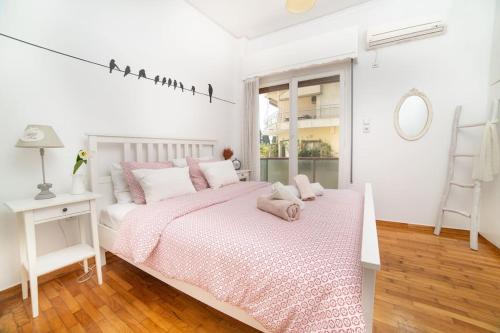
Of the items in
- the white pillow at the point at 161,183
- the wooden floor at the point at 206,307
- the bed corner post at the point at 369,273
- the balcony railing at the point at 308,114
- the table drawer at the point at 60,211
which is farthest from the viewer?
the balcony railing at the point at 308,114

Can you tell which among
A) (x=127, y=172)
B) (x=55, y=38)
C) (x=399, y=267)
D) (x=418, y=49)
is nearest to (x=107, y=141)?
(x=127, y=172)

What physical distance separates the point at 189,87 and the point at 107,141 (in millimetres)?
1361

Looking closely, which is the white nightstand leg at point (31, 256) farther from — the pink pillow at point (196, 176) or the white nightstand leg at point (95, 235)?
the pink pillow at point (196, 176)

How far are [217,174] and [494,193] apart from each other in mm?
2906

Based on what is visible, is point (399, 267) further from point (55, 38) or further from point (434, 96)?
point (55, 38)

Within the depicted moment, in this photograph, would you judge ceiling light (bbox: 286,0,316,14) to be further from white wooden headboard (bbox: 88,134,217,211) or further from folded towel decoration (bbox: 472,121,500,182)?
folded towel decoration (bbox: 472,121,500,182)

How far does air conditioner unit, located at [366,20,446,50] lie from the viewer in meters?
2.46

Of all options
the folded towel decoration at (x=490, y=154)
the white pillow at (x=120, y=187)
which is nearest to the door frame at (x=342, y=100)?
the folded towel decoration at (x=490, y=154)

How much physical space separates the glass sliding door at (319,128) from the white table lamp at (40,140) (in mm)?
2968

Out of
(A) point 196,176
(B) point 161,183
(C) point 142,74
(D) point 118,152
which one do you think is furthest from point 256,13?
(B) point 161,183

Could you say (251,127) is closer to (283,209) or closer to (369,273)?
(283,209)

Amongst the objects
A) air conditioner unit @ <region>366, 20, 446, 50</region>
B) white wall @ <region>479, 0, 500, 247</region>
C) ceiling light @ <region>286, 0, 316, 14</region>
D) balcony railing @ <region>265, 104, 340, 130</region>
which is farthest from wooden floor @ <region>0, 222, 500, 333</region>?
air conditioner unit @ <region>366, 20, 446, 50</region>

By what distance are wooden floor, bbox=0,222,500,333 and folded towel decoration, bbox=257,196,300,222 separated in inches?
26.7

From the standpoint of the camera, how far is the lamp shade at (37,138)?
144cm
